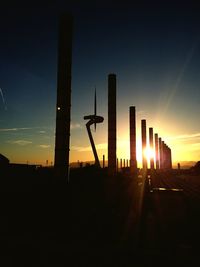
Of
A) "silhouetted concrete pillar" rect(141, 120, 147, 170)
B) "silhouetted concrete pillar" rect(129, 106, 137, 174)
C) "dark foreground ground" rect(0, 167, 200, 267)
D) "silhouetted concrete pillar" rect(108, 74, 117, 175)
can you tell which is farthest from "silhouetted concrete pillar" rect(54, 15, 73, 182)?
"silhouetted concrete pillar" rect(141, 120, 147, 170)

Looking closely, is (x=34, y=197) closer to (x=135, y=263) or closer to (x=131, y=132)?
(x=135, y=263)

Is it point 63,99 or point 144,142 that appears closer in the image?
point 63,99

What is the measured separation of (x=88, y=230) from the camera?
6684 mm

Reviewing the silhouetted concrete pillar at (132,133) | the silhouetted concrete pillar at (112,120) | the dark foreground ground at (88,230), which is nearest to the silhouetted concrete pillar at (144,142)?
the silhouetted concrete pillar at (132,133)

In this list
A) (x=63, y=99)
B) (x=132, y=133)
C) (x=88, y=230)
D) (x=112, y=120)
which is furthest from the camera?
(x=132, y=133)

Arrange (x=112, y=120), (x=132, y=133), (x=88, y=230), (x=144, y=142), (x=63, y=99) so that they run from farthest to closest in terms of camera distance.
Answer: (x=144, y=142), (x=132, y=133), (x=112, y=120), (x=63, y=99), (x=88, y=230)

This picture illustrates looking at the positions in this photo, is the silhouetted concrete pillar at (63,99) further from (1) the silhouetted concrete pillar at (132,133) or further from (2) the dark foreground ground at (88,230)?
(1) the silhouetted concrete pillar at (132,133)

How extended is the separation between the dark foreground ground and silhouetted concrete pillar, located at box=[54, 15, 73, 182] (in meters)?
0.84

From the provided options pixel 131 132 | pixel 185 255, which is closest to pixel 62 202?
pixel 185 255

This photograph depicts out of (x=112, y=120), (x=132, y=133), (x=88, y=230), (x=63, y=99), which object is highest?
(x=132, y=133)

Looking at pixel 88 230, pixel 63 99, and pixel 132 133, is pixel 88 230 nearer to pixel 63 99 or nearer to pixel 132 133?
pixel 63 99

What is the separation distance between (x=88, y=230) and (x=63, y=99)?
193 inches

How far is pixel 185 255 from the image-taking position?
4832 millimetres

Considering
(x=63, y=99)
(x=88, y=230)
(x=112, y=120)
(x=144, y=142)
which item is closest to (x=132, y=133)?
(x=144, y=142)
